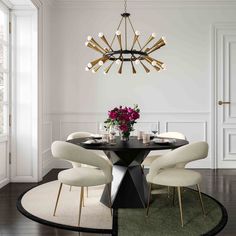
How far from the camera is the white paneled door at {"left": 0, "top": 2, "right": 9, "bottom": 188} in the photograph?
411 centimetres

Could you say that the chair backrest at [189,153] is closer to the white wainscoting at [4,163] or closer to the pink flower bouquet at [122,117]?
the pink flower bouquet at [122,117]

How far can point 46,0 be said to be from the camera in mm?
4836

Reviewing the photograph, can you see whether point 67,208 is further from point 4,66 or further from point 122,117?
point 4,66

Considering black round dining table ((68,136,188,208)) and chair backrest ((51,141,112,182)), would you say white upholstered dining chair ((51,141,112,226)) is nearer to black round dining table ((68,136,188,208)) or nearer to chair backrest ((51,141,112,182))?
chair backrest ((51,141,112,182))

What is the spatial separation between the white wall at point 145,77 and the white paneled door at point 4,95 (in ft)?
3.64

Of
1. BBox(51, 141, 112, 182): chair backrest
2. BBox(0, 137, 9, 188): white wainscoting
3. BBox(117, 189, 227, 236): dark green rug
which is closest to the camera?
BBox(117, 189, 227, 236): dark green rug

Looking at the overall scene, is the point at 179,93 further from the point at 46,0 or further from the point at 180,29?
the point at 46,0

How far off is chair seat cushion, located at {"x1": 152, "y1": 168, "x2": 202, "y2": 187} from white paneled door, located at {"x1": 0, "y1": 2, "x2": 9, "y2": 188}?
2358 millimetres

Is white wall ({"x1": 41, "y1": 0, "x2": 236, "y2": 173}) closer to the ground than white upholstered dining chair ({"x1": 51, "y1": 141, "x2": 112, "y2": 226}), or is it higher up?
higher up

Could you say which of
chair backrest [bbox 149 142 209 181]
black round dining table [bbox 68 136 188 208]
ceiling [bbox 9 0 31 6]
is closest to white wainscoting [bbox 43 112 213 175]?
ceiling [bbox 9 0 31 6]

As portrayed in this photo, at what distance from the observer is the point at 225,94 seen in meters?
5.31

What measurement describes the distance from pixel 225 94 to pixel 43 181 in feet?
11.5

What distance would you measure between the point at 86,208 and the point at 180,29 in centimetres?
367

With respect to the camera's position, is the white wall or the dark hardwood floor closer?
the dark hardwood floor
